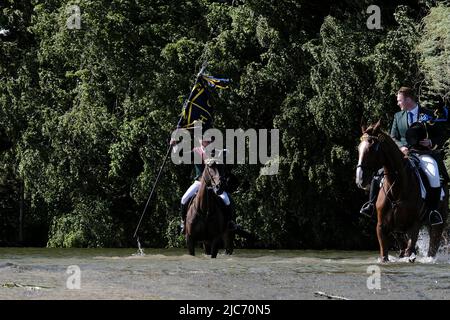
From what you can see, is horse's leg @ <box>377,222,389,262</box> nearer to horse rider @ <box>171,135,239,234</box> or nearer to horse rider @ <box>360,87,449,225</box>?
horse rider @ <box>360,87,449,225</box>

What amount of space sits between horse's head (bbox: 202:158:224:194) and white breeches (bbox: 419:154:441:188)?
10.8ft

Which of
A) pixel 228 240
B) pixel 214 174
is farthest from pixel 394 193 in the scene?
pixel 228 240

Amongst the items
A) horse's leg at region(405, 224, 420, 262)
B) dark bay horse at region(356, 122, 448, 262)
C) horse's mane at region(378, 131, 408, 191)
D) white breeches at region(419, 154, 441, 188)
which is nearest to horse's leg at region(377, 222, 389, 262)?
dark bay horse at region(356, 122, 448, 262)

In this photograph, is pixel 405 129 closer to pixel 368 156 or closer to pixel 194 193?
pixel 368 156

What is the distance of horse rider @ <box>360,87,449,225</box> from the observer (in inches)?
623

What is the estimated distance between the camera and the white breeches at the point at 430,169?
51.9 feet

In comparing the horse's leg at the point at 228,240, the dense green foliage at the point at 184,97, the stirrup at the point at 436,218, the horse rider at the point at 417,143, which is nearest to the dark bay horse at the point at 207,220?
the horse's leg at the point at 228,240

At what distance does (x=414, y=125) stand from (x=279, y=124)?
8.40 metres

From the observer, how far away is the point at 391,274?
1262 centimetres

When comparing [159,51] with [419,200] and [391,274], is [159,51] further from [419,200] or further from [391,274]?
[391,274]

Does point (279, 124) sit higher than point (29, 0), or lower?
lower

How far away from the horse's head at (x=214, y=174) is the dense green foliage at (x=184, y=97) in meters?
6.49
